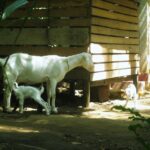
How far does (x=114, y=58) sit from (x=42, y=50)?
234 cm

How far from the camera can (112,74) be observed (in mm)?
12914

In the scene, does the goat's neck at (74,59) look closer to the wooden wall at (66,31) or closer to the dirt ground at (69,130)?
the wooden wall at (66,31)

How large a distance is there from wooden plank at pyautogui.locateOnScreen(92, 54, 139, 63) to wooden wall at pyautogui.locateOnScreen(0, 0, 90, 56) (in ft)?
1.80

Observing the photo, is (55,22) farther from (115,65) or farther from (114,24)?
(115,65)

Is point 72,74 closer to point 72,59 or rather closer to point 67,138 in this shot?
point 72,59

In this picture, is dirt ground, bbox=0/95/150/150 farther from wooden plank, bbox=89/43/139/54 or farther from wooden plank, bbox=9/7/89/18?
wooden plank, bbox=9/7/89/18

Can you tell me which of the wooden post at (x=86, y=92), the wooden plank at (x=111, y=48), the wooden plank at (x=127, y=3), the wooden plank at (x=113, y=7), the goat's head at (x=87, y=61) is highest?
the wooden plank at (x=127, y=3)

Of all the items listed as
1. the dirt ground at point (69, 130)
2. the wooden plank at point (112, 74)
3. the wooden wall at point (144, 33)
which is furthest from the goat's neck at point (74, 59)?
the wooden wall at point (144, 33)

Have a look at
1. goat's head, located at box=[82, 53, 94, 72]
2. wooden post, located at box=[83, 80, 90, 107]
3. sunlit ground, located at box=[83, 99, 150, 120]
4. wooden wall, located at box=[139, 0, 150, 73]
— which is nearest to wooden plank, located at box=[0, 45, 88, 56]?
goat's head, located at box=[82, 53, 94, 72]

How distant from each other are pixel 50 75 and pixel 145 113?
101 inches

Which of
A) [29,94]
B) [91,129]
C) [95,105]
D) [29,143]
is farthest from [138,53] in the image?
[29,143]

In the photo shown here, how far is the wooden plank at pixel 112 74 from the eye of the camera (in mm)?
11680

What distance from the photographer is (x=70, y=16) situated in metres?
11.1

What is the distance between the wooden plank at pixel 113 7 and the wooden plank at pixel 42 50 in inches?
46.4
